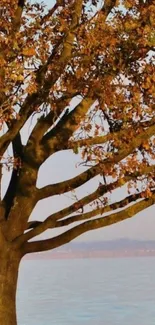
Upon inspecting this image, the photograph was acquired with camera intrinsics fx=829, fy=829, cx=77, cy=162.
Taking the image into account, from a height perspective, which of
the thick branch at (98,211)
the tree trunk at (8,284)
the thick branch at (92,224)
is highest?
the thick branch at (98,211)

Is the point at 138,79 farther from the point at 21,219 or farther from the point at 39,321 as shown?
the point at 39,321

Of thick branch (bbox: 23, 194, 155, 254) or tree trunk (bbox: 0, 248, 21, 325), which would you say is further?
tree trunk (bbox: 0, 248, 21, 325)

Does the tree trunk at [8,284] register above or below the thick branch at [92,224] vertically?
below

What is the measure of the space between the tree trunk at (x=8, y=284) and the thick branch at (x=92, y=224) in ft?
2.34

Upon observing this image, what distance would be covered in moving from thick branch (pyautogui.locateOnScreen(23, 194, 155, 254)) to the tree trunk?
712 millimetres

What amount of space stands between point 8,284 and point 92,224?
2.69 meters

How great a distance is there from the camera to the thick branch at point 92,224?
2000cm

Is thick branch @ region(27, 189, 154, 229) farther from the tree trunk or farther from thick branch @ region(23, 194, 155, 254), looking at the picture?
the tree trunk

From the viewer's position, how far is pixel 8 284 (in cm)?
2072

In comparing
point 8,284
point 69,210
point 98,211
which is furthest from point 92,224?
point 8,284

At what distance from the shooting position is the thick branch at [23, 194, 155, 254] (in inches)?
787

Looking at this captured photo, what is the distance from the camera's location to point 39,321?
88.4 m

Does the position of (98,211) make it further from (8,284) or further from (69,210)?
(8,284)

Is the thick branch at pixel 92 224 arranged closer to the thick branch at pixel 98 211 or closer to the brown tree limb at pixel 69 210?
the thick branch at pixel 98 211
